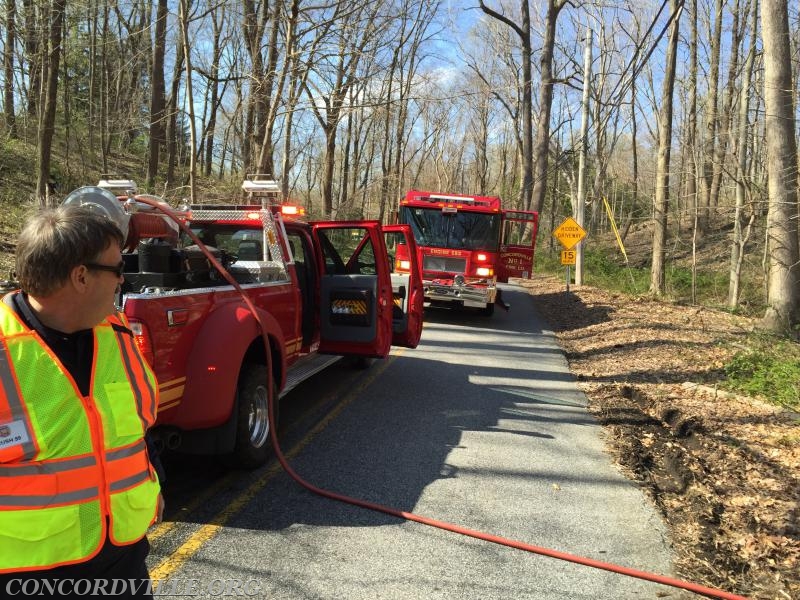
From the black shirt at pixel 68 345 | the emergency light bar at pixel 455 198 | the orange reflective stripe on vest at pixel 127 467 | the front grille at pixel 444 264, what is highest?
the emergency light bar at pixel 455 198

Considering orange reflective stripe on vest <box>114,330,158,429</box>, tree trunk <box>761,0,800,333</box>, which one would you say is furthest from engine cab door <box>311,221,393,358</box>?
tree trunk <box>761,0,800,333</box>

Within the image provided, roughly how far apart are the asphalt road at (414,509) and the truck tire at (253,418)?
0.55 feet

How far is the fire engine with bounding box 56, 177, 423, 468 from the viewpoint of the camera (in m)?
3.68

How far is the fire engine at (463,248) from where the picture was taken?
13.3 meters

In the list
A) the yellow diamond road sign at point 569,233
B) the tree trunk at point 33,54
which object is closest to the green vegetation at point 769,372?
the yellow diamond road sign at point 569,233

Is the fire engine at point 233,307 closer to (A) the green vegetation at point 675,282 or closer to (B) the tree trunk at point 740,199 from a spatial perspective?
(B) the tree trunk at point 740,199

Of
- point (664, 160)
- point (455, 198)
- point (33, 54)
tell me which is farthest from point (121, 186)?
point (664, 160)

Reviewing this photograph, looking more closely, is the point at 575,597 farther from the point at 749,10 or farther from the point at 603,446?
the point at 749,10

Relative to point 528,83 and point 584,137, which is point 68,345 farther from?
point 528,83

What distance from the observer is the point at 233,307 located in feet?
14.1

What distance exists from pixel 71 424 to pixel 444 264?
486 inches

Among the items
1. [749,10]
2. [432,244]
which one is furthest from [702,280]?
[432,244]

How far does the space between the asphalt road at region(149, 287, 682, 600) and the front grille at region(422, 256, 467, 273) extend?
261 inches

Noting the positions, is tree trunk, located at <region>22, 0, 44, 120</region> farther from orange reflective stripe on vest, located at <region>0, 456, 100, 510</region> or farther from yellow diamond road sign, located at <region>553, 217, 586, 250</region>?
yellow diamond road sign, located at <region>553, 217, 586, 250</region>
